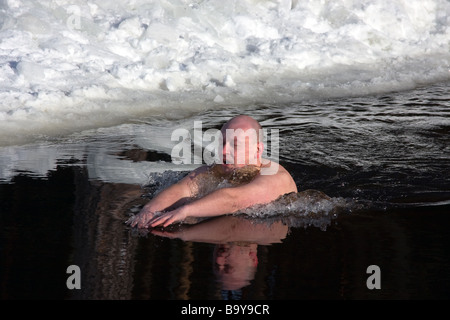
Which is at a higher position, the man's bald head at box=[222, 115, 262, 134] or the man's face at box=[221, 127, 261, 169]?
the man's bald head at box=[222, 115, 262, 134]

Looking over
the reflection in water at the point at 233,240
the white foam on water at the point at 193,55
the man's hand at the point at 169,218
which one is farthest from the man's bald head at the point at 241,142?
the white foam on water at the point at 193,55

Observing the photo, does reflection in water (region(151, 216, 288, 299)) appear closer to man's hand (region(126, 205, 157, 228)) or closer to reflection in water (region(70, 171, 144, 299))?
man's hand (region(126, 205, 157, 228))

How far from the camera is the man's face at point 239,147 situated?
406 cm

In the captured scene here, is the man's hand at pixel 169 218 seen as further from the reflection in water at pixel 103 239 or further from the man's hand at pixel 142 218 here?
the reflection in water at pixel 103 239

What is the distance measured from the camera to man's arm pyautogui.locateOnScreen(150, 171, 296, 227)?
3822 mm

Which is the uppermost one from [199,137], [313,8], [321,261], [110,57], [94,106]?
[313,8]

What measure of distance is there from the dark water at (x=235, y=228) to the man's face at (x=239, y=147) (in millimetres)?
369

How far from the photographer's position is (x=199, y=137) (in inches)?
233

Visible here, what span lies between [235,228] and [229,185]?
0.45 metres

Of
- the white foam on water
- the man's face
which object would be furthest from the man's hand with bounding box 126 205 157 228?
the white foam on water

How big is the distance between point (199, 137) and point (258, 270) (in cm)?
290

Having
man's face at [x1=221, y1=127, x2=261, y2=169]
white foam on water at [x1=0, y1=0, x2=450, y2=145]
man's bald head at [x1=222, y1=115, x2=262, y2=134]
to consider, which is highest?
white foam on water at [x1=0, y1=0, x2=450, y2=145]
